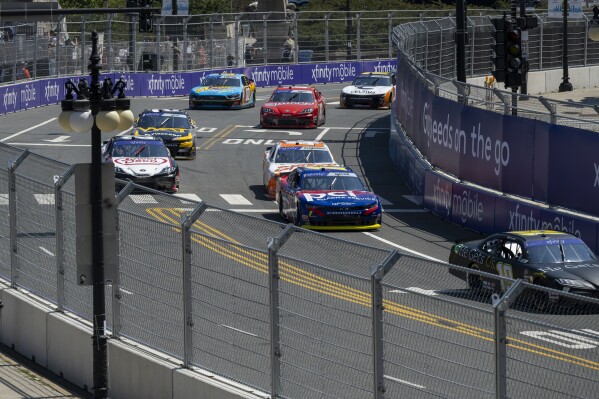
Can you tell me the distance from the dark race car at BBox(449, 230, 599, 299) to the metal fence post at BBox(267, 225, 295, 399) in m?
8.61

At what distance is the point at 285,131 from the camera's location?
145 ft

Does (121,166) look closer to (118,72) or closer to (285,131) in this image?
(285,131)

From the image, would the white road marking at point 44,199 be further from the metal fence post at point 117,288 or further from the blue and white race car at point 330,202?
the blue and white race car at point 330,202

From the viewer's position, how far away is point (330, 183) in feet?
92.5

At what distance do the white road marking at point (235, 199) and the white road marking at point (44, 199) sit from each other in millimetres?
15839

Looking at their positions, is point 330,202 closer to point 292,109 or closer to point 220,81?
point 292,109

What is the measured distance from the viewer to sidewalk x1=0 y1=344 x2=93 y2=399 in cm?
1382

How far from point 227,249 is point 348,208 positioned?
53.0 ft

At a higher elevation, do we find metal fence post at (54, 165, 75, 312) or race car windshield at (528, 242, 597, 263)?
metal fence post at (54, 165, 75, 312)

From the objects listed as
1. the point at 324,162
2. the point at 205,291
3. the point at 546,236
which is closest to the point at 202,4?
the point at 324,162

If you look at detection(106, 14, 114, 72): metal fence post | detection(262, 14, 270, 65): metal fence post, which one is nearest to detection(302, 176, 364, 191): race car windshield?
detection(106, 14, 114, 72): metal fence post

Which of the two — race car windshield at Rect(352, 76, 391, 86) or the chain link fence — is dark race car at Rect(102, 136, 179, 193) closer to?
the chain link fence

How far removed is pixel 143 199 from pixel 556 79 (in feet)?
153

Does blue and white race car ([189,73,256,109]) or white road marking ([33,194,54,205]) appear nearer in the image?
white road marking ([33,194,54,205])
